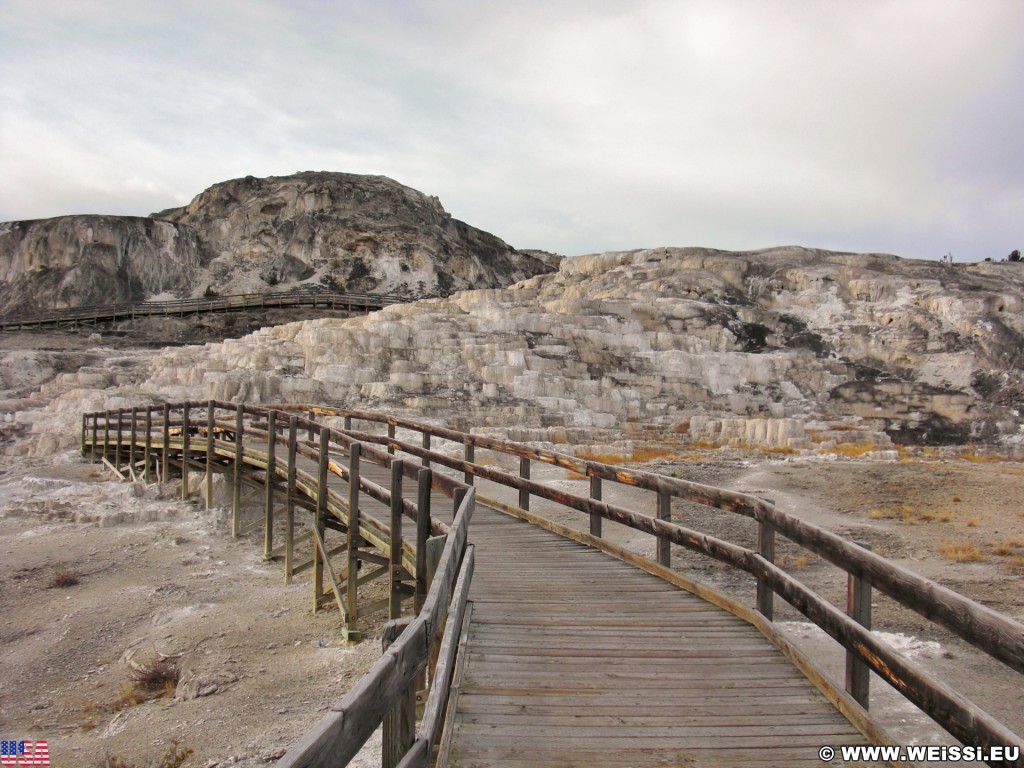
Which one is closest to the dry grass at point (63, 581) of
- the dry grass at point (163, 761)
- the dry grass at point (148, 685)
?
the dry grass at point (148, 685)

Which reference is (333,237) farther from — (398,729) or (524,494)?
(398,729)

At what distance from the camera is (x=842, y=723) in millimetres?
3299

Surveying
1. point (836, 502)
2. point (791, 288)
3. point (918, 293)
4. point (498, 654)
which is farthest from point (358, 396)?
point (918, 293)

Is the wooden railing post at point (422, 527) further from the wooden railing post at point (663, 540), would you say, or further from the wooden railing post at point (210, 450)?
the wooden railing post at point (210, 450)

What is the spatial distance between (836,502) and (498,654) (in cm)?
1257

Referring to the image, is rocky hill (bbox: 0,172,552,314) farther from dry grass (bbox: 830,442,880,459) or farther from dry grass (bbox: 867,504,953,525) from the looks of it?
dry grass (bbox: 867,504,953,525)

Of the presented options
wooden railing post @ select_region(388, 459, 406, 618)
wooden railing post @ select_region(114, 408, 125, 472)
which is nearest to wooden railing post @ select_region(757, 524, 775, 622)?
wooden railing post @ select_region(388, 459, 406, 618)

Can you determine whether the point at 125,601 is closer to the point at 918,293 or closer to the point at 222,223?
the point at 918,293

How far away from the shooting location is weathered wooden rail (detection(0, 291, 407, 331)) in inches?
1683

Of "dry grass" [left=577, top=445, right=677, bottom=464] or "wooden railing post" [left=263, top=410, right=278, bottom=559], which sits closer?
"wooden railing post" [left=263, top=410, right=278, bottom=559]

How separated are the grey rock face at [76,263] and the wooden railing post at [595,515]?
61204 mm

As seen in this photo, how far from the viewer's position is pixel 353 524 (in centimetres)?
838

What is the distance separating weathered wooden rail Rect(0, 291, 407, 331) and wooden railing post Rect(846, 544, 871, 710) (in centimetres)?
4760

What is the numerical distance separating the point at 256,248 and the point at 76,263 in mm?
15294
